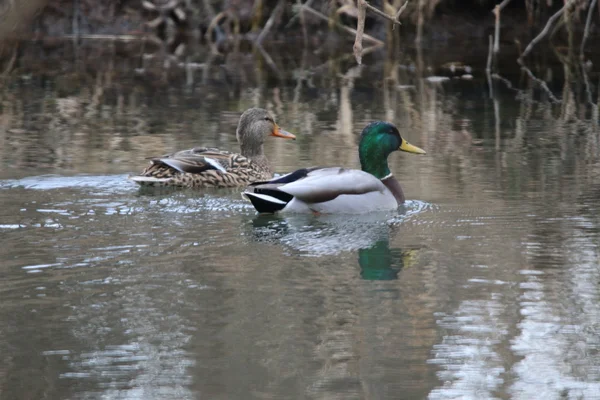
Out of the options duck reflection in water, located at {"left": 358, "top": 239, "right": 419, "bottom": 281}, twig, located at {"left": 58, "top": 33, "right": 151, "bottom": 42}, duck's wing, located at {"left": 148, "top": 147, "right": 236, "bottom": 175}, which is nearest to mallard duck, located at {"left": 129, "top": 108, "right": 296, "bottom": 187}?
duck's wing, located at {"left": 148, "top": 147, "right": 236, "bottom": 175}

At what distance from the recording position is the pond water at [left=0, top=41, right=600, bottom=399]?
501cm

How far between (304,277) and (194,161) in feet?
11.3

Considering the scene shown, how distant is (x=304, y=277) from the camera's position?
6711 millimetres

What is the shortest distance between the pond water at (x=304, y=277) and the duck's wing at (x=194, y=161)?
0.88ft

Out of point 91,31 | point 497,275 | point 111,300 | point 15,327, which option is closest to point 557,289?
point 497,275

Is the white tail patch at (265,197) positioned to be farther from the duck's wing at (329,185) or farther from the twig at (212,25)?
the twig at (212,25)

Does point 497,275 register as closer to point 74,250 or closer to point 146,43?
point 74,250

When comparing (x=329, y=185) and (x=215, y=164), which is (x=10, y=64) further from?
(x=329, y=185)

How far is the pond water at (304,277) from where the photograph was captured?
16.4 ft

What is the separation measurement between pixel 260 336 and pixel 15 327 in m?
1.20

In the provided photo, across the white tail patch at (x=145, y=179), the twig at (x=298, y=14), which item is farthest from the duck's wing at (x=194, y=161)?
the twig at (x=298, y=14)

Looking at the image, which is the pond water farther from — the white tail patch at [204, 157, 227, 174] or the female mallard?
the white tail patch at [204, 157, 227, 174]

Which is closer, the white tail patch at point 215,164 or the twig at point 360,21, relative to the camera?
the twig at point 360,21

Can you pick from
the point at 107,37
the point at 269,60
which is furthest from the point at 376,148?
the point at 107,37
